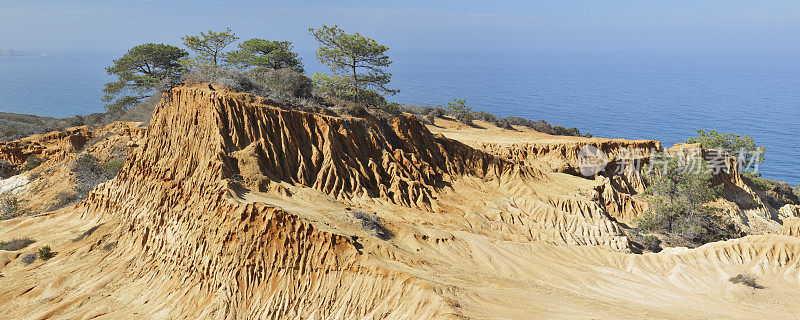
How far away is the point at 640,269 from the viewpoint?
18.6 metres

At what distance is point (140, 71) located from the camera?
4194 cm

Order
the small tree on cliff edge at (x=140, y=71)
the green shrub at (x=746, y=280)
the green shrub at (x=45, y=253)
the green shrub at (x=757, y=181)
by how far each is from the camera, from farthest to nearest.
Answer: the small tree on cliff edge at (x=140, y=71), the green shrub at (x=757, y=181), the green shrub at (x=45, y=253), the green shrub at (x=746, y=280)

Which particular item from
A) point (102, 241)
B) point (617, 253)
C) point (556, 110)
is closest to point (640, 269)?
point (617, 253)

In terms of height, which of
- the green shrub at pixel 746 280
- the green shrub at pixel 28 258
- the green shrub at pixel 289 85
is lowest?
the green shrub at pixel 28 258

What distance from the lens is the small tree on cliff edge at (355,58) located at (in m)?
33.5

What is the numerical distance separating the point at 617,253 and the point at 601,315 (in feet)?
28.3

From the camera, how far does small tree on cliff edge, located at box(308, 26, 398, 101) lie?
1319 inches

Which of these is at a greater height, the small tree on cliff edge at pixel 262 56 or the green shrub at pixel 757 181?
the small tree on cliff edge at pixel 262 56

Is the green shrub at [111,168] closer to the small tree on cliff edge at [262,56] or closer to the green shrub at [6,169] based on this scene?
the green shrub at [6,169]

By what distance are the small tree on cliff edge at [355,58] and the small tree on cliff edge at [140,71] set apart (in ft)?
53.5

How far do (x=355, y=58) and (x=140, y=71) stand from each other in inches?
912

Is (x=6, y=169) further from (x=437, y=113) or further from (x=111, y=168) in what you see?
(x=437, y=113)

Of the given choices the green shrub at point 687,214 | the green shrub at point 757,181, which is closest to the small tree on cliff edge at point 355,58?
the green shrub at point 687,214

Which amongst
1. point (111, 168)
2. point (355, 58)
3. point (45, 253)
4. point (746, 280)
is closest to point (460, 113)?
point (355, 58)
